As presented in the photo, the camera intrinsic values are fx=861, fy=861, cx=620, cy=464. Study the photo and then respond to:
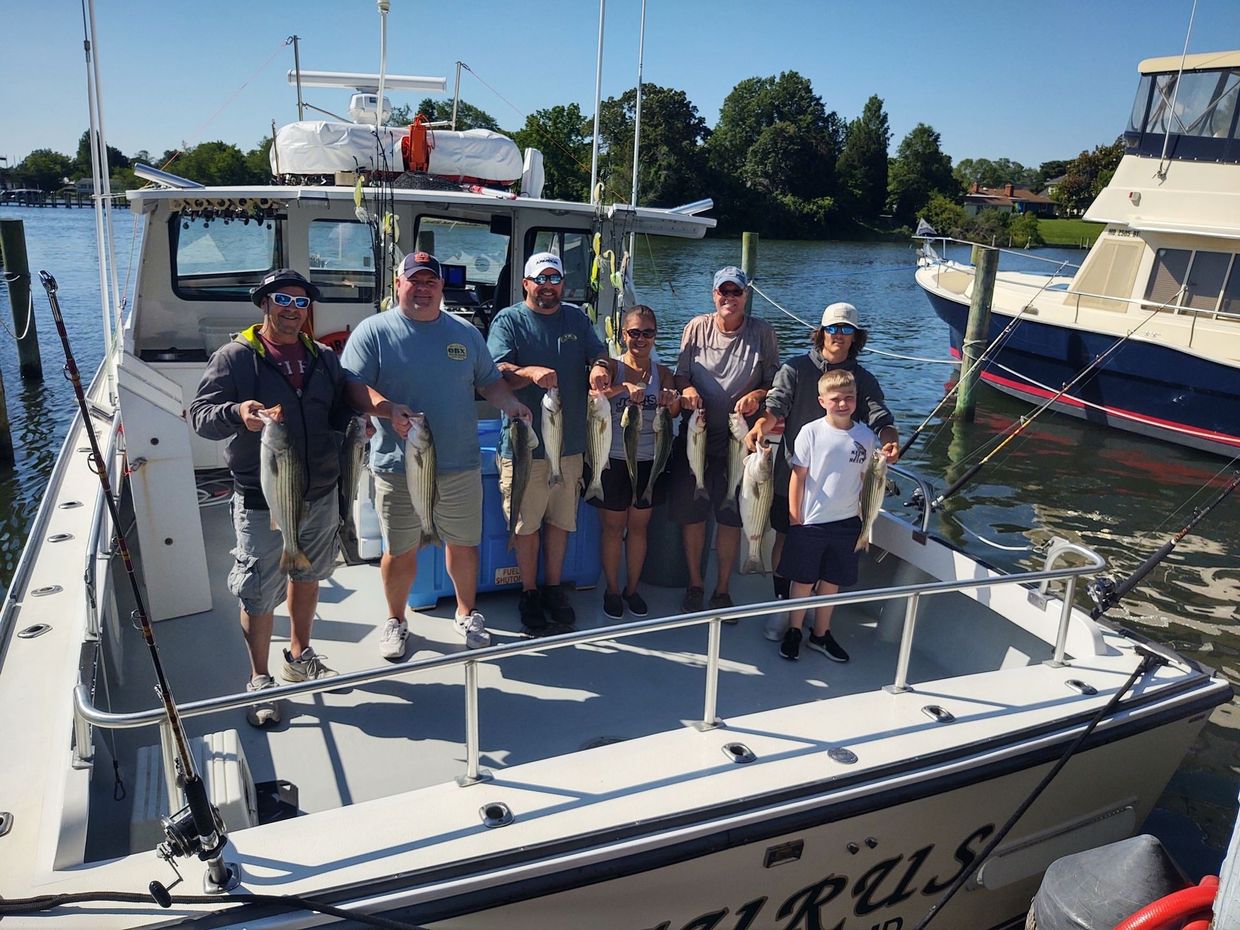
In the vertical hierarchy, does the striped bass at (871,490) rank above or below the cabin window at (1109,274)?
below

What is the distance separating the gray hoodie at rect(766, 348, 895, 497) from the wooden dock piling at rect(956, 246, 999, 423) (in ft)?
36.7

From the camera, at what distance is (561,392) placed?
13.7ft

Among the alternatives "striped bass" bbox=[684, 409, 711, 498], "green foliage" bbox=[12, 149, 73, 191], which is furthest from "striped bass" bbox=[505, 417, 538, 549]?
"green foliage" bbox=[12, 149, 73, 191]

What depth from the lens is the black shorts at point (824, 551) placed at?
4070 millimetres

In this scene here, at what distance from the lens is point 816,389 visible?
4156 mm

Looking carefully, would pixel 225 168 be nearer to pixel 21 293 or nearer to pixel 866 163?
pixel 21 293

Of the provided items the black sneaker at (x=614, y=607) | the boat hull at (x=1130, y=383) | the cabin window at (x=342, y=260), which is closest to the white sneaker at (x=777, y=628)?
the black sneaker at (x=614, y=607)

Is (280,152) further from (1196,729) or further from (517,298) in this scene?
(1196,729)

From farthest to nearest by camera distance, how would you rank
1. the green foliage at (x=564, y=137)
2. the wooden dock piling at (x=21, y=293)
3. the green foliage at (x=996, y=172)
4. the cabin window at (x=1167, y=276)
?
the green foliage at (x=996, y=172)
the green foliage at (x=564, y=137)
the wooden dock piling at (x=21, y=293)
the cabin window at (x=1167, y=276)

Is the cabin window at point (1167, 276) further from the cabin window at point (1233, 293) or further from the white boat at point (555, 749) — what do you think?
the white boat at point (555, 749)

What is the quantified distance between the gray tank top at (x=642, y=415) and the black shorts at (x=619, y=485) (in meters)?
0.05

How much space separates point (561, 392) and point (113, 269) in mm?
3536

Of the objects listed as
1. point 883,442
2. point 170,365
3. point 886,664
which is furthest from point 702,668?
point 170,365

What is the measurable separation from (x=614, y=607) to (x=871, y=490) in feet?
4.92
